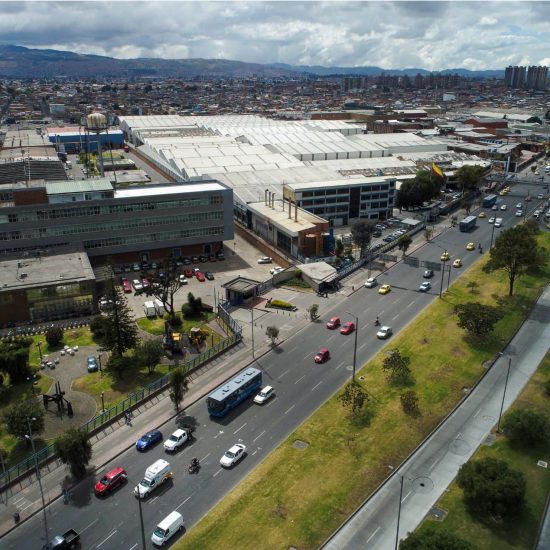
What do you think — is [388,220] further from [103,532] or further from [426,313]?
[103,532]

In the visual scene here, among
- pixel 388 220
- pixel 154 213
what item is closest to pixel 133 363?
pixel 154 213

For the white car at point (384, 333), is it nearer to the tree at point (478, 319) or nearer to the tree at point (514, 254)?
the tree at point (478, 319)

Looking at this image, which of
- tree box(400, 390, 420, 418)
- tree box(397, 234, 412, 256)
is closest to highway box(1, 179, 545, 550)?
tree box(400, 390, 420, 418)

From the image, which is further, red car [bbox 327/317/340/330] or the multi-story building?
the multi-story building

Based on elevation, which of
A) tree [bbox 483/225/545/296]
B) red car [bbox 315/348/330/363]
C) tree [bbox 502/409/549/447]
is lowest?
red car [bbox 315/348/330/363]

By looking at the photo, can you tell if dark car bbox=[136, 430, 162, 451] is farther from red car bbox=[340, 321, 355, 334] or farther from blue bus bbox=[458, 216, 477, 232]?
blue bus bbox=[458, 216, 477, 232]

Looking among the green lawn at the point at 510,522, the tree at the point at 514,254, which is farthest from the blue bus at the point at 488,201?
the green lawn at the point at 510,522
